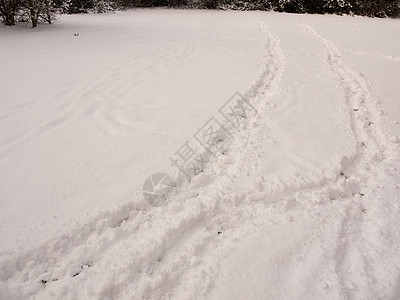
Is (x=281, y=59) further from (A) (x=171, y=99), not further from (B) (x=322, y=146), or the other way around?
(B) (x=322, y=146)

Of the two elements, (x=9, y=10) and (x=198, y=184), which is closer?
(x=198, y=184)

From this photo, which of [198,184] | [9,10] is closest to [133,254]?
[198,184]

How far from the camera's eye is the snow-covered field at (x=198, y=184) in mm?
1637

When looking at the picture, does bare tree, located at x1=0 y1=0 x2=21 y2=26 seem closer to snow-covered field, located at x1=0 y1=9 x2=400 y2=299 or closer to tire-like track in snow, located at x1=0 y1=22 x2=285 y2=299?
snow-covered field, located at x1=0 y1=9 x2=400 y2=299

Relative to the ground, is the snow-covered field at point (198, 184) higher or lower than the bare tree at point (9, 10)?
lower

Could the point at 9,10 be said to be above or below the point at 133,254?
above

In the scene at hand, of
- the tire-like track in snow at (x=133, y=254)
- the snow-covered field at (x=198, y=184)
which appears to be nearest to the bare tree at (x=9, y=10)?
the snow-covered field at (x=198, y=184)

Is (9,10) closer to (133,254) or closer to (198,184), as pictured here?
(198,184)

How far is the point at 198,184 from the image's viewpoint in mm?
→ 2305

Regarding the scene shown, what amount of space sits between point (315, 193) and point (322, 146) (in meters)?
0.75

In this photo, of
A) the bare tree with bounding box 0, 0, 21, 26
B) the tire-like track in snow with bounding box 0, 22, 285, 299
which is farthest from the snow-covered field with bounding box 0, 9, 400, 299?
the bare tree with bounding box 0, 0, 21, 26

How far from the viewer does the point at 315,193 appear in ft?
7.16

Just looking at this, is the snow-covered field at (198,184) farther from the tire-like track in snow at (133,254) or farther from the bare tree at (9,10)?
the bare tree at (9,10)

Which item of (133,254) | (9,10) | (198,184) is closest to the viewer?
(133,254)
